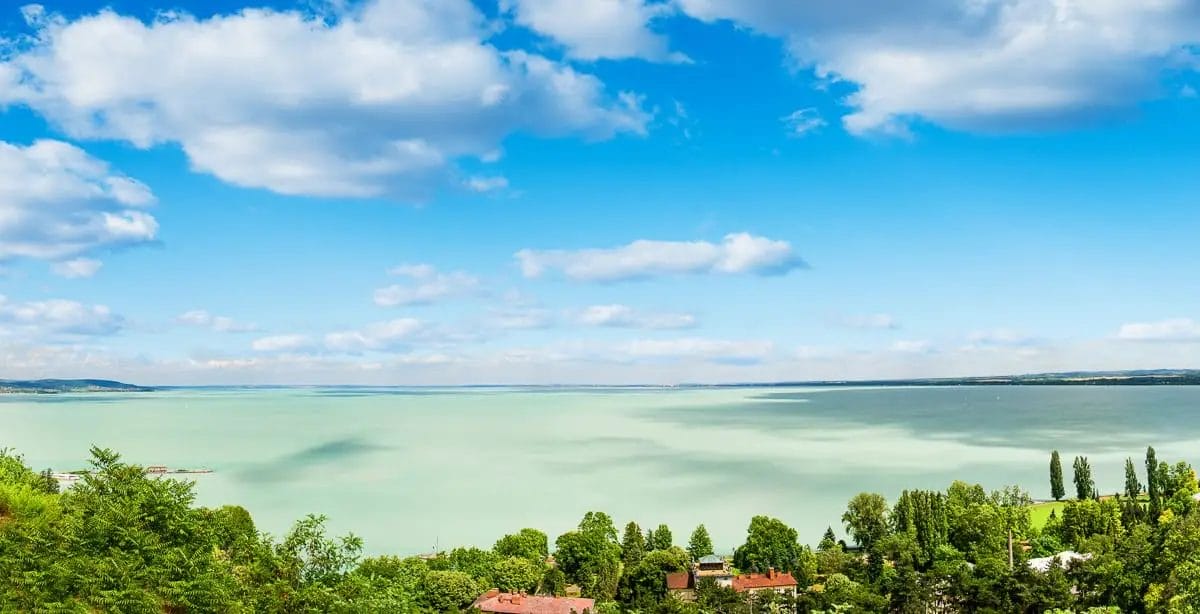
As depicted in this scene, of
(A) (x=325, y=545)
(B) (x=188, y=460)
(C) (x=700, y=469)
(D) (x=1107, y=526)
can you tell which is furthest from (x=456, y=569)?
(B) (x=188, y=460)

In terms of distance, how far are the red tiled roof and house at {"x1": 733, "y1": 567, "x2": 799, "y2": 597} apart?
1.49m

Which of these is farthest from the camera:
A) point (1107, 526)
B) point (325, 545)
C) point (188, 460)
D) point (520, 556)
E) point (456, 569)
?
point (188, 460)

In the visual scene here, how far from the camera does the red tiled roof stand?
26.4 metres

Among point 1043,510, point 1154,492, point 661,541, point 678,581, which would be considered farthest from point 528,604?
point 1043,510

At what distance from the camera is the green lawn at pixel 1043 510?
39406 millimetres

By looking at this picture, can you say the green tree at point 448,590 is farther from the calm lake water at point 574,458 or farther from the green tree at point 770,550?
the calm lake water at point 574,458

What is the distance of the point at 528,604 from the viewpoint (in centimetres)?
2345

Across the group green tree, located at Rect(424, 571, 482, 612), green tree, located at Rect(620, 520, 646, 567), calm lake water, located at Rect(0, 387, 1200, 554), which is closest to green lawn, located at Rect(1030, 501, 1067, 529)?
calm lake water, located at Rect(0, 387, 1200, 554)

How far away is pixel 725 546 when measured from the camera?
36.5 metres

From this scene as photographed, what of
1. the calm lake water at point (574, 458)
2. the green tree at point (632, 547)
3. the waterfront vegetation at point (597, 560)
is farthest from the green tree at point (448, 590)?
the calm lake water at point (574, 458)

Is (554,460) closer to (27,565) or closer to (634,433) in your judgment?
(634,433)

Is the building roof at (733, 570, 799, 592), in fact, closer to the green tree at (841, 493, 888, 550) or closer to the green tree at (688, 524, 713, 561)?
the green tree at (688, 524, 713, 561)

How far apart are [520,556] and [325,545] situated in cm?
1777

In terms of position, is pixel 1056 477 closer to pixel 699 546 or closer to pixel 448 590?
pixel 699 546
